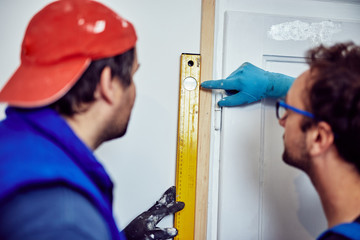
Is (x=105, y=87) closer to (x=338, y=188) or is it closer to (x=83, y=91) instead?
(x=83, y=91)

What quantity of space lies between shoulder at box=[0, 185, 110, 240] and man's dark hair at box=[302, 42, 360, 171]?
0.74 metres

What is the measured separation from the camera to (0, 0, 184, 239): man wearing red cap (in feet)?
2.08

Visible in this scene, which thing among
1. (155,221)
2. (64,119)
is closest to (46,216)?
(64,119)

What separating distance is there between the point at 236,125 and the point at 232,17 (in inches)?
20.1

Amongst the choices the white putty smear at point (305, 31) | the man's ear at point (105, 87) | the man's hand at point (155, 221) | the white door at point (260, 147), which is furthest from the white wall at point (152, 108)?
the man's ear at point (105, 87)

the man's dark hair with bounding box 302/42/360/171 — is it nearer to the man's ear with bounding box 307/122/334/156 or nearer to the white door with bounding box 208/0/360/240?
the man's ear with bounding box 307/122/334/156

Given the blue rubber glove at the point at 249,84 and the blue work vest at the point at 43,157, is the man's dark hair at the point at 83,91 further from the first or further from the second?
the blue rubber glove at the point at 249,84

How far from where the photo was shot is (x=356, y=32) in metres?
1.54

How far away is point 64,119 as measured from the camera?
0.85 m

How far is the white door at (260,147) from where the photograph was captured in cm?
144

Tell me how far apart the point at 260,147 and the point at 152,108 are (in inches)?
21.5

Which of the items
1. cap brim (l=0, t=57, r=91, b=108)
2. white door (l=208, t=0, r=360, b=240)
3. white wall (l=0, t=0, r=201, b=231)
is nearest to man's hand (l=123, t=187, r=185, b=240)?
white wall (l=0, t=0, r=201, b=231)

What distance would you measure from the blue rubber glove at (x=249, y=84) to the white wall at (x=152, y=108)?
0.21 m

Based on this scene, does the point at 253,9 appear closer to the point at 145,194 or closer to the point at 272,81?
the point at 272,81
